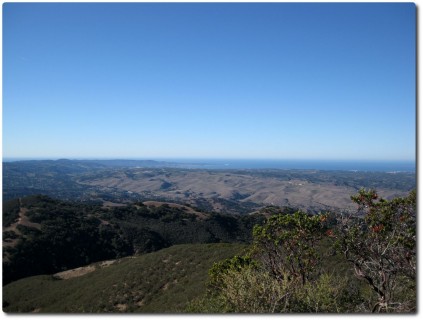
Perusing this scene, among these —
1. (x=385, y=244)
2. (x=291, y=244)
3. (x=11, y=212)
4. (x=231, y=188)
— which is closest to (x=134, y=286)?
(x=291, y=244)

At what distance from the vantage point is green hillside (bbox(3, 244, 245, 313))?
10.2m

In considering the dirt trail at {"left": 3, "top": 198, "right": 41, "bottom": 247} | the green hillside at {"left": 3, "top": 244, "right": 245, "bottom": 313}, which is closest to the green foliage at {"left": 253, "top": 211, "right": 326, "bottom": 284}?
the green hillside at {"left": 3, "top": 244, "right": 245, "bottom": 313}

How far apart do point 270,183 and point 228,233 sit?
68.7m

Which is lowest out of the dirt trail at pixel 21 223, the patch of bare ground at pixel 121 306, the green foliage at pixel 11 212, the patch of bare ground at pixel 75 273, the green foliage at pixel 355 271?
the patch of bare ground at pixel 75 273

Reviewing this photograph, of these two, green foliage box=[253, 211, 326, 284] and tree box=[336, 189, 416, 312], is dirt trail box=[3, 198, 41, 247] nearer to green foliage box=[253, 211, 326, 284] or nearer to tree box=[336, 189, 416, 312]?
green foliage box=[253, 211, 326, 284]

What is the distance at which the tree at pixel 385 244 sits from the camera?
4.91 meters

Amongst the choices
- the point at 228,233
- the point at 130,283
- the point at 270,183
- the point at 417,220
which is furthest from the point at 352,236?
the point at 270,183

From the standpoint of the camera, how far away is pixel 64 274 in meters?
17.8

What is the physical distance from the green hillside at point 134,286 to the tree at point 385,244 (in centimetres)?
506

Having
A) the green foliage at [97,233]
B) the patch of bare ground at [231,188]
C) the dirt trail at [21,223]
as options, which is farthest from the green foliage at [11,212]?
the patch of bare ground at [231,188]

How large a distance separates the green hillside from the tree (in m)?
5.06

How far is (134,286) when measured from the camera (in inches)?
483

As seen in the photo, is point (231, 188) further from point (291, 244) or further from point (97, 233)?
point (291, 244)

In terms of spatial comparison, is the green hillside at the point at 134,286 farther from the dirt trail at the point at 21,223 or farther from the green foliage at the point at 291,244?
the dirt trail at the point at 21,223
